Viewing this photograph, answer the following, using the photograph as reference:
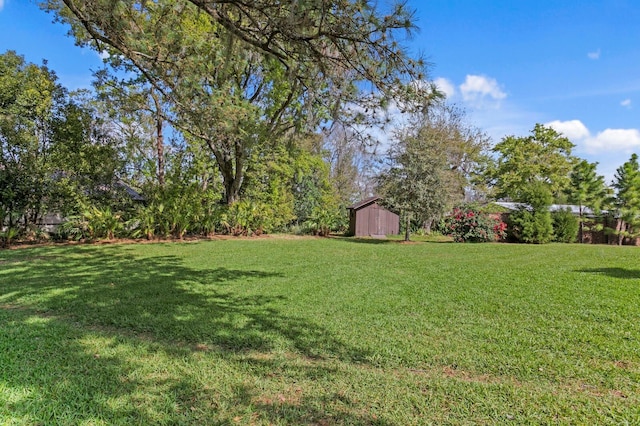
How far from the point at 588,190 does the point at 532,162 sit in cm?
554

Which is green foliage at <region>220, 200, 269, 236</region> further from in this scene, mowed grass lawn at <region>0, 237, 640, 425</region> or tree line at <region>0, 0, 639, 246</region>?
mowed grass lawn at <region>0, 237, 640, 425</region>

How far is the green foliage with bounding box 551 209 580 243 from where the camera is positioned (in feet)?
47.7

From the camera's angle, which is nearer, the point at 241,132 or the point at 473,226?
the point at 241,132

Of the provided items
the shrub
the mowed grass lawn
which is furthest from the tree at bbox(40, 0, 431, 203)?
the shrub

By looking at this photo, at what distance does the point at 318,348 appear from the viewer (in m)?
3.12

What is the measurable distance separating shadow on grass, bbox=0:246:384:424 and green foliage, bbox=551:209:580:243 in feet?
45.7

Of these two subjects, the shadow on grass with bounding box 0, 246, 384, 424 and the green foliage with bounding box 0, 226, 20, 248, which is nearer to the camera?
the shadow on grass with bounding box 0, 246, 384, 424

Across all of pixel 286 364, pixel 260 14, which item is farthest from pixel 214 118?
pixel 286 364

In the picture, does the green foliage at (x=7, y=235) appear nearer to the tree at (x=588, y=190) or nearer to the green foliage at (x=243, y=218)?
the green foliage at (x=243, y=218)

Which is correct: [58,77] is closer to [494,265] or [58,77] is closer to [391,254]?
[391,254]

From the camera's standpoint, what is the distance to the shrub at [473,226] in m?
14.0

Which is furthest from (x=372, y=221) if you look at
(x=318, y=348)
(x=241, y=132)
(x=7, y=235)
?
(x=318, y=348)

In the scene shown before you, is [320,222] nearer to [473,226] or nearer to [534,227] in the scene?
[473,226]

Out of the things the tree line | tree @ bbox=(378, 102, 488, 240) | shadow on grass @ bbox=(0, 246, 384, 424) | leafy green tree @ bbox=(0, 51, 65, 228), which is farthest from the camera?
tree @ bbox=(378, 102, 488, 240)
